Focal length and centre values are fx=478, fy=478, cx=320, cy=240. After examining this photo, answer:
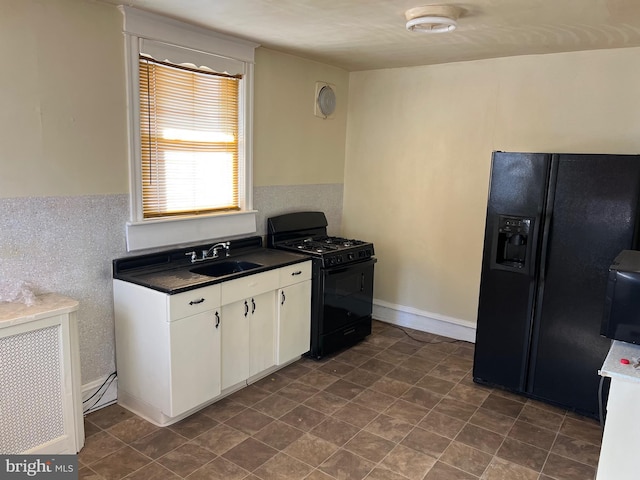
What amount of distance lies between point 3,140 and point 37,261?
0.66 meters

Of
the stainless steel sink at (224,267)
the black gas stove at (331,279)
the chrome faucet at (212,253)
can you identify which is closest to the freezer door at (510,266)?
the black gas stove at (331,279)

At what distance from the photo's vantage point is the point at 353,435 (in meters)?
2.86

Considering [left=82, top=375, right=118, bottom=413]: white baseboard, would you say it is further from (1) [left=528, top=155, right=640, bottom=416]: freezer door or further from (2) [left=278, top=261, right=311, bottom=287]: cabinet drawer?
(1) [left=528, top=155, right=640, bottom=416]: freezer door

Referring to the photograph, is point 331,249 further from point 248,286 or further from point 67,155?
point 67,155

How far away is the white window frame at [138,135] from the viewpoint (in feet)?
9.64

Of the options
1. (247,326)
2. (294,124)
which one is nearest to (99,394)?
(247,326)

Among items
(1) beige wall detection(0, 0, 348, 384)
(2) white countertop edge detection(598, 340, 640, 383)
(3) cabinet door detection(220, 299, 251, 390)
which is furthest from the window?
(2) white countertop edge detection(598, 340, 640, 383)

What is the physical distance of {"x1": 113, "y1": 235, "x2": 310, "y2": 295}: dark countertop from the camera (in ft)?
9.29

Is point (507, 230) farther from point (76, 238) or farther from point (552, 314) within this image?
point (76, 238)

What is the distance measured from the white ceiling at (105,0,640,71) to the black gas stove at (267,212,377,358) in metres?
1.51

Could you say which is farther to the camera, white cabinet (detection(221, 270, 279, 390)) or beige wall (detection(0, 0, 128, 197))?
white cabinet (detection(221, 270, 279, 390))

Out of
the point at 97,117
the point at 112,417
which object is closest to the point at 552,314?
the point at 112,417

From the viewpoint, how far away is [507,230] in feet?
10.7

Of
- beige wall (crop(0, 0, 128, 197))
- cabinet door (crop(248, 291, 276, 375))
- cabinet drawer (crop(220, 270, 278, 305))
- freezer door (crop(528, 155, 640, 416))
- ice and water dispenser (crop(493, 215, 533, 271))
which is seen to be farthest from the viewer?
cabinet door (crop(248, 291, 276, 375))
